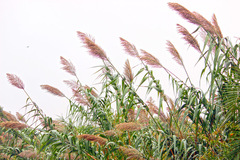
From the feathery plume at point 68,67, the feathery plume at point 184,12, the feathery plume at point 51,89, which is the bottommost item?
the feathery plume at point 51,89

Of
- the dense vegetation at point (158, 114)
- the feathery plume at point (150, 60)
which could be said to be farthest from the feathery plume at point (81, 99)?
the feathery plume at point (150, 60)

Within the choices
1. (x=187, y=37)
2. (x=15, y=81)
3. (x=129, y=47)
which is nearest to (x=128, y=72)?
(x=129, y=47)

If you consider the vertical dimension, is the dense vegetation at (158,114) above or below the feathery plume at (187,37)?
below

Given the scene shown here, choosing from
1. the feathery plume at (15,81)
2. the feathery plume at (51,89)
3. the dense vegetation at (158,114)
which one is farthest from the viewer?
the feathery plume at (15,81)

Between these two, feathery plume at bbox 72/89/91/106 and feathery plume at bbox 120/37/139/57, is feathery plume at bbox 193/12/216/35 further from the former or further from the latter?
feathery plume at bbox 72/89/91/106

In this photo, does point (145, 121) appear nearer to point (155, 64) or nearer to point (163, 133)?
point (163, 133)

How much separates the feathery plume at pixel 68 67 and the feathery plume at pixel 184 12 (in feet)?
5.54

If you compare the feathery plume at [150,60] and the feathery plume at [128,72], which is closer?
the feathery plume at [150,60]

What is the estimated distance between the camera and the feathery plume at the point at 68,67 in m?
3.79

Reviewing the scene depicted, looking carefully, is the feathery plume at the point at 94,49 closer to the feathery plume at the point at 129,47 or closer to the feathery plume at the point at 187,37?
the feathery plume at the point at 129,47

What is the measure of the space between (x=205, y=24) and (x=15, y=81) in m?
2.53

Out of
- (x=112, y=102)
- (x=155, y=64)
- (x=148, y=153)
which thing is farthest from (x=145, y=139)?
(x=155, y=64)

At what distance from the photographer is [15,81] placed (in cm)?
371

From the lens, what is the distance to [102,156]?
316 centimetres
